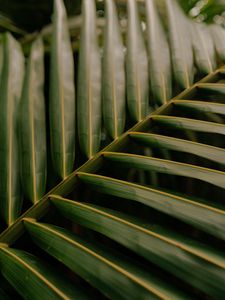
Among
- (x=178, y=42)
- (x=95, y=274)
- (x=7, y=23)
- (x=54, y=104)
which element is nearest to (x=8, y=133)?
(x=54, y=104)

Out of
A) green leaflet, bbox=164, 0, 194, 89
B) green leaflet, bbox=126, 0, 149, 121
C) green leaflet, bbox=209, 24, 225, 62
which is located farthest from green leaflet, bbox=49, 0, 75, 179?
green leaflet, bbox=209, 24, 225, 62

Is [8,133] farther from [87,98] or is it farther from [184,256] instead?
[184,256]

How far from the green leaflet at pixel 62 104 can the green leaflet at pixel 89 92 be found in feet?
0.06

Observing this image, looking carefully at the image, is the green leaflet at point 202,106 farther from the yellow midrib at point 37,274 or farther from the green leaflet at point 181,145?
the yellow midrib at point 37,274

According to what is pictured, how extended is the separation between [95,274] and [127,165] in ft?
0.70

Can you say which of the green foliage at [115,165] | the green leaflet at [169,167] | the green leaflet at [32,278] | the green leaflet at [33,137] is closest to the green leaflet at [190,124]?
the green foliage at [115,165]

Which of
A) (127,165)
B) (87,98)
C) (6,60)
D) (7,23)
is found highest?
(7,23)

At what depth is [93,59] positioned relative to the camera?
2.44 ft

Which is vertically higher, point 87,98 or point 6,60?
point 6,60

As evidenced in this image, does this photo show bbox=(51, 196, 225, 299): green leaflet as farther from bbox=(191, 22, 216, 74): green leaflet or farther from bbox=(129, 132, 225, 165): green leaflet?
bbox=(191, 22, 216, 74): green leaflet

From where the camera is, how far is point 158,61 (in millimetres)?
768

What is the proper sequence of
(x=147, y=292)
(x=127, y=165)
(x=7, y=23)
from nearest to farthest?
(x=147, y=292), (x=127, y=165), (x=7, y=23)

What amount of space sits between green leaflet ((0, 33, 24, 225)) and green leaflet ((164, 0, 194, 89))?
0.33m

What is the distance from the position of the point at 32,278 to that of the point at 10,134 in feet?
0.90
